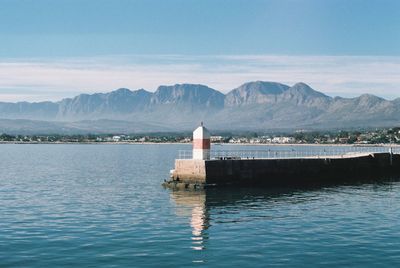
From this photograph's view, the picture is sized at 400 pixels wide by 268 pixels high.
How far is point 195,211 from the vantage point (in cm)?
3962

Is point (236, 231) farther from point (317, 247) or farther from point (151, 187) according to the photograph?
point (151, 187)

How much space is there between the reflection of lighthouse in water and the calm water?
59 mm

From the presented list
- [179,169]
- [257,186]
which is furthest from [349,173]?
[179,169]

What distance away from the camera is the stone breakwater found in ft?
173

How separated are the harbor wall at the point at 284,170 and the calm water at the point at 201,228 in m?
2.69

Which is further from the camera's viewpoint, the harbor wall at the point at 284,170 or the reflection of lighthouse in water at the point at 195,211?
the harbor wall at the point at 284,170

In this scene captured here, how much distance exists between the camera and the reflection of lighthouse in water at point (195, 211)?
97.4 feet

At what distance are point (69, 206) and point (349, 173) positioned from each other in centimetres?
3524

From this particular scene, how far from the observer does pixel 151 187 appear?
5762 centimetres

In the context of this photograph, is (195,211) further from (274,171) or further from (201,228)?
(274,171)

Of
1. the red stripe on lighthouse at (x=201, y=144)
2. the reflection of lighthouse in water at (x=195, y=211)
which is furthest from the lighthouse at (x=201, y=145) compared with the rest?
the reflection of lighthouse in water at (x=195, y=211)

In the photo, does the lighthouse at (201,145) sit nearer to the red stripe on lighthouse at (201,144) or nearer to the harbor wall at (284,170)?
the red stripe on lighthouse at (201,144)

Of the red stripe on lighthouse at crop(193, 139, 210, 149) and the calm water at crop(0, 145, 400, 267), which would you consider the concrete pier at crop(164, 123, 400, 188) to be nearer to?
the red stripe on lighthouse at crop(193, 139, 210, 149)

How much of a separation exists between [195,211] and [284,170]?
20.5 m
